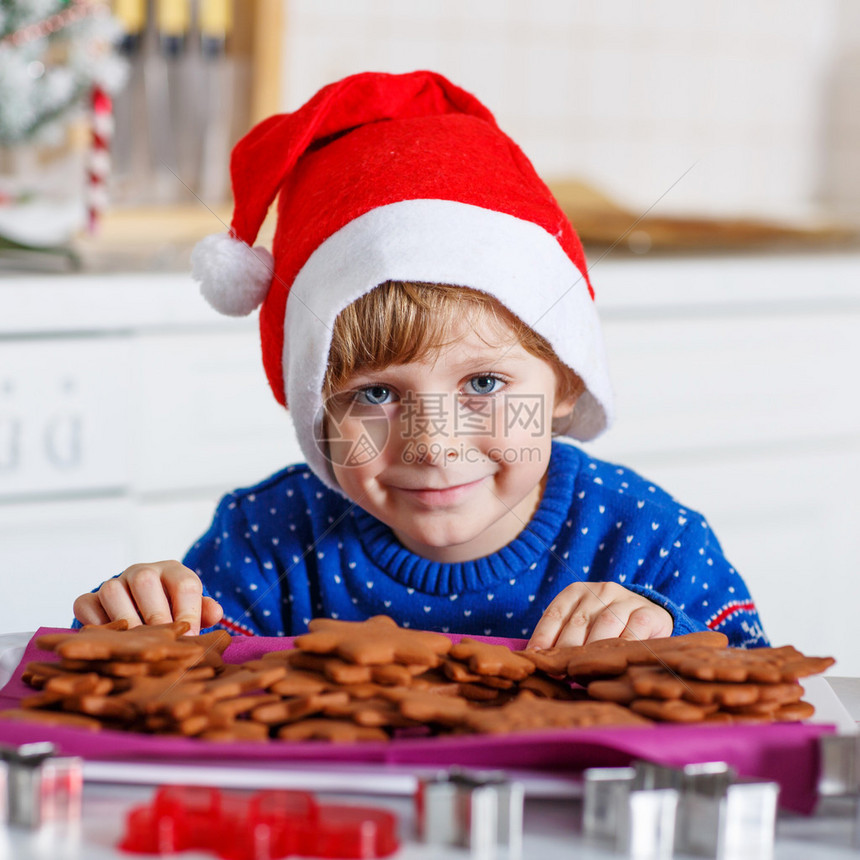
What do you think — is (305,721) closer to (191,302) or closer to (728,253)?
(191,302)

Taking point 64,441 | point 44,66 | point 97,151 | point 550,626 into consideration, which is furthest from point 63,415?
point 550,626

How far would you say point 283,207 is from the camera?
3.30ft

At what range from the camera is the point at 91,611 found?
2.64ft

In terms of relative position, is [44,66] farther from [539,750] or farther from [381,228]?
[539,750]

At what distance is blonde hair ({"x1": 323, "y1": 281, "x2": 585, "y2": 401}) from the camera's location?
2.80ft

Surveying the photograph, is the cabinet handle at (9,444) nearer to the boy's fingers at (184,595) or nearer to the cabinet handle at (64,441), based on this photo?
the cabinet handle at (64,441)

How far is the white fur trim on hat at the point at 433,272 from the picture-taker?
2.79 ft

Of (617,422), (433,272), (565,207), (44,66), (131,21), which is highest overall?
(131,21)

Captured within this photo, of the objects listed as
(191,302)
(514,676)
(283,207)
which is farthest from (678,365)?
(514,676)

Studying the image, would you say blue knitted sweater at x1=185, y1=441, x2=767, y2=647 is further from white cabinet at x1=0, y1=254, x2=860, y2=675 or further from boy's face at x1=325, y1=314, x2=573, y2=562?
white cabinet at x1=0, y1=254, x2=860, y2=675

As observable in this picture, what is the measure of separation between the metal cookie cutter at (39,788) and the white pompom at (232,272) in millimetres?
549

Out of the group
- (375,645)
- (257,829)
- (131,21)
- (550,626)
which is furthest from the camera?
(131,21)

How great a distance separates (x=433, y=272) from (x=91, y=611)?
339mm

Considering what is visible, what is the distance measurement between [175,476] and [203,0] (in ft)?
3.07
